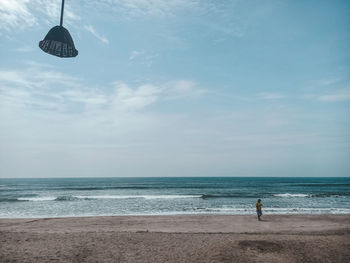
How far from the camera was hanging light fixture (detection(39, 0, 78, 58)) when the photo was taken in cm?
371

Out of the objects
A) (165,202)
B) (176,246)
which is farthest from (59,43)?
(165,202)

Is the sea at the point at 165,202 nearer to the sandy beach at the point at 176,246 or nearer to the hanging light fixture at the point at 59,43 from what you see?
the sandy beach at the point at 176,246

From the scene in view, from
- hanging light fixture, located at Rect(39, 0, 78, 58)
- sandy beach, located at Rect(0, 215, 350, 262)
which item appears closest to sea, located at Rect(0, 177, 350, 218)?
sandy beach, located at Rect(0, 215, 350, 262)

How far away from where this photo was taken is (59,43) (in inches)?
151

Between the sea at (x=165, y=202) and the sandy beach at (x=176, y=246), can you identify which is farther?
the sea at (x=165, y=202)

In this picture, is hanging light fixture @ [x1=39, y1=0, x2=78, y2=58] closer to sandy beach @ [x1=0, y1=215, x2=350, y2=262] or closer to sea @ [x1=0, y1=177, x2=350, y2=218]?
sandy beach @ [x1=0, y1=215, x2=350, y2=262]

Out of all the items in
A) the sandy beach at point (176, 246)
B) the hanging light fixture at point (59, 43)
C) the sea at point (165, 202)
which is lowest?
the sea at point (165, 202)

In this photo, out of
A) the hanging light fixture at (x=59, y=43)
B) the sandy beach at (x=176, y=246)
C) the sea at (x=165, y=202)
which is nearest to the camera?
the hanging light fixture at (x=59, y=43)

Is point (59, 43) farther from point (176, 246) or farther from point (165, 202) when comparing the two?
point (165, 202)

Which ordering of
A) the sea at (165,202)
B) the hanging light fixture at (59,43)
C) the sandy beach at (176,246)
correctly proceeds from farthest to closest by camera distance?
1. the sea at (165,202)
2. the sandy beach at (176,246)
3. the hanging light fixture at (59,43)

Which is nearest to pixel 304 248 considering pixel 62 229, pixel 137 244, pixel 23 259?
pixel 137 244

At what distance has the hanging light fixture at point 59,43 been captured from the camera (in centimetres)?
371

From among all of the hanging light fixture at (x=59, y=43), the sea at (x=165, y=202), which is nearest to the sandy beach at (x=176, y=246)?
the hanging light fixture at (x=59, y=43)

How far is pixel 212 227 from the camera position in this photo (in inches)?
560
